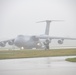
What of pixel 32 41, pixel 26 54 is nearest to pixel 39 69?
pixel 26 54

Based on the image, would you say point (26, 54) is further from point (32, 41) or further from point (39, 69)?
point (32, 41)

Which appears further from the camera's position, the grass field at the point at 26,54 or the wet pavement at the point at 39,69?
the grass field at the point at 26,54

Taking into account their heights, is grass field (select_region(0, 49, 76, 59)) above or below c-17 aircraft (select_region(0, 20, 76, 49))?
above

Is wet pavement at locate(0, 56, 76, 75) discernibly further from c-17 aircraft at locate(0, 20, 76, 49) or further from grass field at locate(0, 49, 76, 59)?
c-17 aircraft at locate(0, 20, 76, 49)

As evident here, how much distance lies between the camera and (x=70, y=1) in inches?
639

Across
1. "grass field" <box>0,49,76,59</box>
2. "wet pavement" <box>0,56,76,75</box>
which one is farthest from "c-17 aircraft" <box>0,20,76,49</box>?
"wet pavement" <box>0,56,76,75</box>

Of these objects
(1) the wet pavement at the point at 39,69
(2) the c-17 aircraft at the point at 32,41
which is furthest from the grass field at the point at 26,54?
(2) the c-17 aircraft at the point at 32,41

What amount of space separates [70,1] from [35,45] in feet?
40.9

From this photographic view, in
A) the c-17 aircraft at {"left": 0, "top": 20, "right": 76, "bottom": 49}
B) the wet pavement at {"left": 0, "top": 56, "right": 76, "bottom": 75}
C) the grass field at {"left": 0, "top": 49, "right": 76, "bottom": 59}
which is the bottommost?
the c-17 aircraft at {"left": 0, "top": 20, "right": 76, "bottom": 49}

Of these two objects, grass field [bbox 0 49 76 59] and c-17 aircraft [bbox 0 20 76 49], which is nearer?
grass field [bbox 0 49 76 59]

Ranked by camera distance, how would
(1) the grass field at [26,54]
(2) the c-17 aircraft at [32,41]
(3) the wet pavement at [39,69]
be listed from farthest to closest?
1. (2) the c-17 aircraft at [32,41]
2. (1) the grass field at [26,54]
3. (3) the wet pavement at [39,69]

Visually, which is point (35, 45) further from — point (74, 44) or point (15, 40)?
point (74, 44)

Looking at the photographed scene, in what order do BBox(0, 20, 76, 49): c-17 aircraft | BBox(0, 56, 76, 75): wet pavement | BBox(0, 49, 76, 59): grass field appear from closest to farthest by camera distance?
BBox(0, 56, 76, 75): wet pavement, BBox(0, 49, 76, 59): grass field, BBox(0, 20, 76, 49): c-17 aircraft

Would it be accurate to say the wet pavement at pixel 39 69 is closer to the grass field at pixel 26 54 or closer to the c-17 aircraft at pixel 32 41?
the grass field at pixel 26 54
